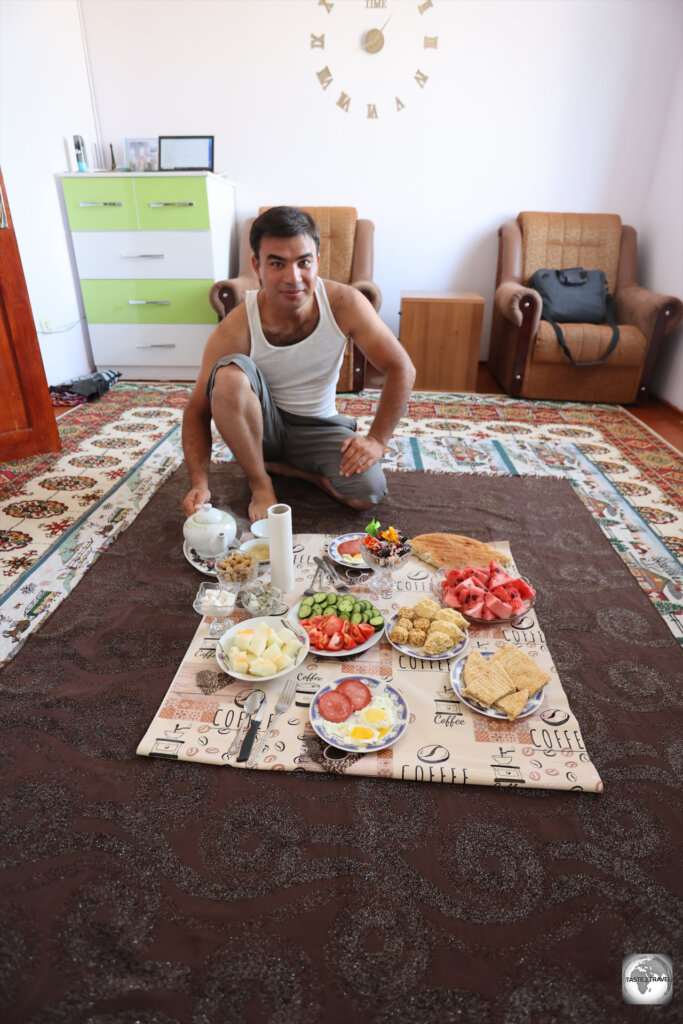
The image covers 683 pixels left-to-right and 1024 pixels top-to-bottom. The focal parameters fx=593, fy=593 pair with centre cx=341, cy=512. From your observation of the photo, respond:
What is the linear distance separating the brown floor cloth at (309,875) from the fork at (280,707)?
0.10 ft

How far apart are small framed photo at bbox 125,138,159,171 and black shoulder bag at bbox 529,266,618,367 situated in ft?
8.76

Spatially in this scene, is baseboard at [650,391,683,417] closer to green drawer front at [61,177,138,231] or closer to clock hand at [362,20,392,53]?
clock hand at [362,20,392,53]

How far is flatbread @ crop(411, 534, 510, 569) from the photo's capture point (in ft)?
5.57

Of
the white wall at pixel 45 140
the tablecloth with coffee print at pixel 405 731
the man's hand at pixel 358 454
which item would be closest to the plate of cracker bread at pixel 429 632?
the tablecloth with coffee print at pixel 405 731

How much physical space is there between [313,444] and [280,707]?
118 centimetres

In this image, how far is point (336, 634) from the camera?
1324mm

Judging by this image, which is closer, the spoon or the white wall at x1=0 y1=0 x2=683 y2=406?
the spoon

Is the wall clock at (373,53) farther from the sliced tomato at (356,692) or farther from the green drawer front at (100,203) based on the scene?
the sliced tomato at (356,692)

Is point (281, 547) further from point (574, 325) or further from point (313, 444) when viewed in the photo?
point (574, 325)

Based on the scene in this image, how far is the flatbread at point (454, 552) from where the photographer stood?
170 cm

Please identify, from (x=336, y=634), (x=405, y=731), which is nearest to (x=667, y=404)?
(x=336, y=634)

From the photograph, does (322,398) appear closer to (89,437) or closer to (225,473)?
(225,473)

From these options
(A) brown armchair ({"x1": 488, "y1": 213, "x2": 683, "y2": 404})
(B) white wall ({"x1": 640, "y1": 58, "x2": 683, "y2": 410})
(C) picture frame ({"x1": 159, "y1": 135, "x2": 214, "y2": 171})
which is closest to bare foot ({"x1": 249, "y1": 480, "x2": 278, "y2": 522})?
(A) brown armchair ({"x1": 488, "y1": 213, "x2": 683, "y2": 404})

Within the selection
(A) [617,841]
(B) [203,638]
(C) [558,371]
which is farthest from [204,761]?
(C) [558,371]
